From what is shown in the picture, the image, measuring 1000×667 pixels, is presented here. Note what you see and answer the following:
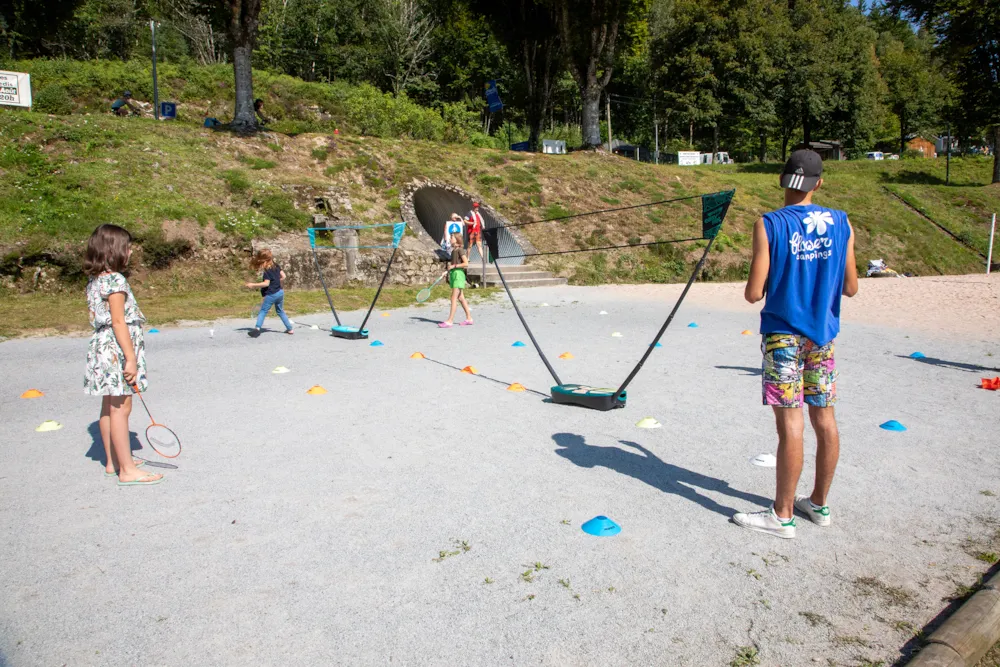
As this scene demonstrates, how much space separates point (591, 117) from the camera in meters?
31.1

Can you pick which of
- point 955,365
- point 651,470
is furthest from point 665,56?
point 651,470

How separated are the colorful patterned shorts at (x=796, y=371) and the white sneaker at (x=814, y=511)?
0.68 meters

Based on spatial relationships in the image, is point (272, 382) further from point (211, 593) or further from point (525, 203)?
point (525, 203)

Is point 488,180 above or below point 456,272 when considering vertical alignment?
above

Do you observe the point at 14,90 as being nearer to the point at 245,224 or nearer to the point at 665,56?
the point at 245,224

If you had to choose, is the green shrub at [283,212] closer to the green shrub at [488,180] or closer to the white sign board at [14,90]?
the green shrub at [488,180]

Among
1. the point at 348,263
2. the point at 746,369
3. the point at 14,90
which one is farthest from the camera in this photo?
the point at 14,90

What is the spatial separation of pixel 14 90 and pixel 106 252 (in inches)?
→ 779

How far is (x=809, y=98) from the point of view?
49906 millimetres

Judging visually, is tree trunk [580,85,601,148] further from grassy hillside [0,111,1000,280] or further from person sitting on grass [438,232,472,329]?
person sitting on grass [438,232,472,329]

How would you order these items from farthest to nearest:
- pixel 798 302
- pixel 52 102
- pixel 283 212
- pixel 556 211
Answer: pixel 52 102
pixel 556 211
pixel 283 212
pixel 798 302

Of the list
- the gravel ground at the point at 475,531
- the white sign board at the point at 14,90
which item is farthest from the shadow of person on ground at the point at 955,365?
the white sign board at the point at 14,90

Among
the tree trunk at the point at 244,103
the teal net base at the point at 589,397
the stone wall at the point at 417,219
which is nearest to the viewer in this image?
the teal net base at the point at 589,397

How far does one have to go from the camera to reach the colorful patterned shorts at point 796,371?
143 inches
